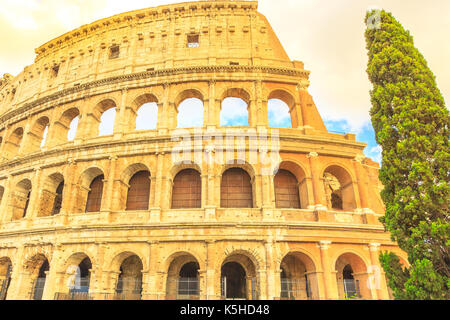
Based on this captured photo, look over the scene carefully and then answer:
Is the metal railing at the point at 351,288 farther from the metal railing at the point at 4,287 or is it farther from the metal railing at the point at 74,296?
the metal railing at the point at 4,287

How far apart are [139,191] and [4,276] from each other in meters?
9.22

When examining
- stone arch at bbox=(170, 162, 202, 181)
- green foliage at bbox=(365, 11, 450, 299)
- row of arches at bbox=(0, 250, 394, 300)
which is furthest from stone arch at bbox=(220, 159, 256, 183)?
green foliage at bbox=(365, 11, 450, 299)

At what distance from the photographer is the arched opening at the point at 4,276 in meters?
14.4

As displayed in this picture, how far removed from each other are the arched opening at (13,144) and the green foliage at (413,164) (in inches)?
888

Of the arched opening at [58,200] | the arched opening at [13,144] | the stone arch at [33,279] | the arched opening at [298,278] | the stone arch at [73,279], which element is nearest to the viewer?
the arched opening at [298,278]

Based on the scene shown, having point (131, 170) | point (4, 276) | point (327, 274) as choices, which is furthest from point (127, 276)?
point (327, 274)

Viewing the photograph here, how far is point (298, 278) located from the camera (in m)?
13.3

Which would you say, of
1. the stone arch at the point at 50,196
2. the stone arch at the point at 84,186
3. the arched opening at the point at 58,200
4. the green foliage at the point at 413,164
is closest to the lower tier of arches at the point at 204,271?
the stone arch at the point at 50,196

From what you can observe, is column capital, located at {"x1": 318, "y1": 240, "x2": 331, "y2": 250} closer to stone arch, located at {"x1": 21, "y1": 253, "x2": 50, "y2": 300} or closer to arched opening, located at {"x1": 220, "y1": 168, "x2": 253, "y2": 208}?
arched opening, located at {"x1": 220, "y1": 168, "x2": 253, "y2": 208}

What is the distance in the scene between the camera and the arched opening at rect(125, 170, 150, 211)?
14.7 meters

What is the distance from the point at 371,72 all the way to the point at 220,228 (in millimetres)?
8929

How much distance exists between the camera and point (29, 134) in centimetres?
1811

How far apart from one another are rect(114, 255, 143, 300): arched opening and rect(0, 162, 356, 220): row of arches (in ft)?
9.15
